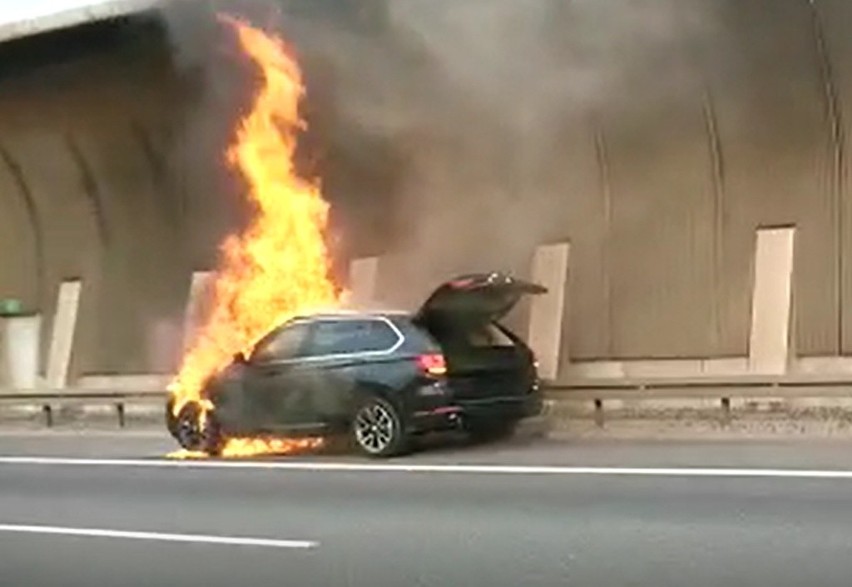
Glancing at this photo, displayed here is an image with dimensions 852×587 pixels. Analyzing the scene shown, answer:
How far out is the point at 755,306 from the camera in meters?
A: 17.3

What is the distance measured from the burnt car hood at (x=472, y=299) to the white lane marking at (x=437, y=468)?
180cm

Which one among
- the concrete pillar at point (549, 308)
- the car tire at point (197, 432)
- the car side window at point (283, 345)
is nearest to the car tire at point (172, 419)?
the car tire at point (197, 432)

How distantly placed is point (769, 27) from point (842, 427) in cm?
461

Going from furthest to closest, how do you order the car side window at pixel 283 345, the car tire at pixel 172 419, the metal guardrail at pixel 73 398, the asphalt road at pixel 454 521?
the metal guardrail at pixel 73 398 → the car tire at pixel 172 419 → the car side window at pixel 283 345 → the asphalt road at pixel 454 521

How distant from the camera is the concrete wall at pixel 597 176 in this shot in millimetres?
17203

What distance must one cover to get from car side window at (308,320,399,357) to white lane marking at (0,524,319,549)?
4.47m

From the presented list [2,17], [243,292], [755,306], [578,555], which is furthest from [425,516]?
[2,17]

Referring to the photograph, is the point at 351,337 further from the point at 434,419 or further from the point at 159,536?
the point at 159,536

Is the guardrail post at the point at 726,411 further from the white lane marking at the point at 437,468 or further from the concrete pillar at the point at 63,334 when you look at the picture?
the concrete pillar at the point at 63,334

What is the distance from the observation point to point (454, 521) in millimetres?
9938

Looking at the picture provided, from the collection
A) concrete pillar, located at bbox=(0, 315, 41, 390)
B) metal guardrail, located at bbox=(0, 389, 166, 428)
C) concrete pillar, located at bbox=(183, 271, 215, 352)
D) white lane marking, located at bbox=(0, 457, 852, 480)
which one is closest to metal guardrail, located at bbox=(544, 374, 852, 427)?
white lane marking, located at bbox=(0, 457, 852, 480)

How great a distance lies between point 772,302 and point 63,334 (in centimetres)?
1195

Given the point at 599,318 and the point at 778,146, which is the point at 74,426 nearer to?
the point at 599,318

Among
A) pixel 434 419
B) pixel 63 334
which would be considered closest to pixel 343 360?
pixel 434 419
